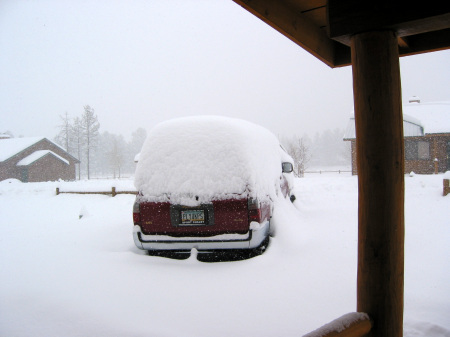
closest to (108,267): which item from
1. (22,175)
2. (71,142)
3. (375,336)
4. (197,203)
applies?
(197,203)

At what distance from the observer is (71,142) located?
49.1m

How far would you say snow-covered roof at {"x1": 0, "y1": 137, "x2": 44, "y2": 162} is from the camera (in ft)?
104

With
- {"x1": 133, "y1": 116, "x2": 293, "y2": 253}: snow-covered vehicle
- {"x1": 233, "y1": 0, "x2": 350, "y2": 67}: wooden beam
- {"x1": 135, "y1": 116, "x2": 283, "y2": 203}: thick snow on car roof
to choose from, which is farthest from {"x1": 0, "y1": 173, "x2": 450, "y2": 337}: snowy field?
{"x1": 233, "y1": 0, "x2": 350, "y2": 67}: wooden beam

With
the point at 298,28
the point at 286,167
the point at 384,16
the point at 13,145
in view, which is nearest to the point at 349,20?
the point at 384,16

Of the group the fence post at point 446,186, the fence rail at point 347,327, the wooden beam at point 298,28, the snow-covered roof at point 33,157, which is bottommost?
the fence rail at point 347,327

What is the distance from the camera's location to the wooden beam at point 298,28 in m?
2.09

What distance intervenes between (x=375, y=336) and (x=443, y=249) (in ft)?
10.3

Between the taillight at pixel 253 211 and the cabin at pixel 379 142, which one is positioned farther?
the taillight at pixel 253 211

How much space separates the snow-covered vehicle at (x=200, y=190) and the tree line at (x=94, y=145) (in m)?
38.5

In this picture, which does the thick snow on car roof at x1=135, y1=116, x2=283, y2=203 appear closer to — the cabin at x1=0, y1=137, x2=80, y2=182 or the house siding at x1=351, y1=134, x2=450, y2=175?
the house siding at x1=351, y1=134, x2=450, y2=175

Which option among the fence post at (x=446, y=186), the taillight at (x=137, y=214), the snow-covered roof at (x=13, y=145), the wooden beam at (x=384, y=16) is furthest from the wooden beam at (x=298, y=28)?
the snow-covered roof at (x=13, y=145)

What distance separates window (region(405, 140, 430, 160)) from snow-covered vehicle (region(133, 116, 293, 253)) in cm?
2203

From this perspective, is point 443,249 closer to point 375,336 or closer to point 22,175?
point 375,336

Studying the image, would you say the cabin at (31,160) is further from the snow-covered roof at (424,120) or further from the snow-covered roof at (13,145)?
the snow-covered roof at (424,120)
